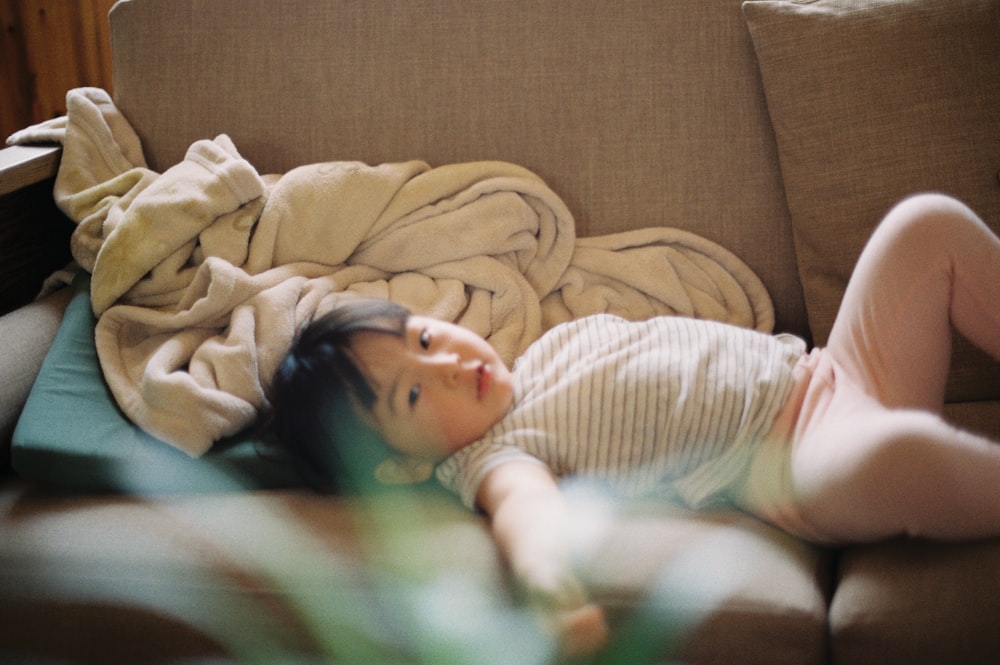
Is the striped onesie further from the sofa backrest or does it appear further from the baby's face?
the sofa backrest

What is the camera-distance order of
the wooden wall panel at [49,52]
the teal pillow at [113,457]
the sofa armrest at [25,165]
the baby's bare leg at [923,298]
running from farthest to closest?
1. the wooden wall panel at [49,52]
2. the sofa armrest at [25,165]
3. the teal pillow at [113,457]
4. the baby's bare leg at [923,298]

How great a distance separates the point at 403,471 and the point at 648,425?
0.34 m

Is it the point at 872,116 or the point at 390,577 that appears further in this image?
the point at 872,116

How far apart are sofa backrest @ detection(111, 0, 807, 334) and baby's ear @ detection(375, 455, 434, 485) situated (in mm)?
554

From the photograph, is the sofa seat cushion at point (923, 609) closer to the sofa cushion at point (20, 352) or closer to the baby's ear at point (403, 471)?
the baby's ear at point (403, 471)

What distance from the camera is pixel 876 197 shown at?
1394 mm

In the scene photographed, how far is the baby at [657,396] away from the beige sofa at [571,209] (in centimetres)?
5

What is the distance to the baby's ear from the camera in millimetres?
1238

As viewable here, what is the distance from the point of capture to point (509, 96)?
1.57m

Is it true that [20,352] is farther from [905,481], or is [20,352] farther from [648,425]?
[905,481]

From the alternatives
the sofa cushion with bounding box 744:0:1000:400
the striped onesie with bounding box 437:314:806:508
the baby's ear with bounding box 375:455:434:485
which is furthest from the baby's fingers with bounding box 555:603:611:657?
the sofa cushion with bounding box 744:0:1000:400

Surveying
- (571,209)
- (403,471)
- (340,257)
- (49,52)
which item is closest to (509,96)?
(571,209)

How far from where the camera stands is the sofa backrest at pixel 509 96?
1.52 meters

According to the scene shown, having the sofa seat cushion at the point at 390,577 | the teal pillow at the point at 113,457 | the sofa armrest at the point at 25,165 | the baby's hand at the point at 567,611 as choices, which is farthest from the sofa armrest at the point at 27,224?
the baby's hand at the point at 567,611
